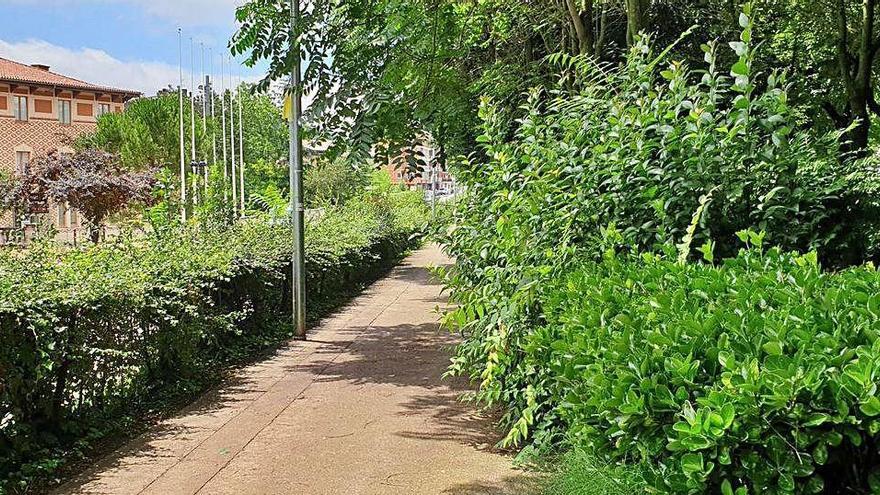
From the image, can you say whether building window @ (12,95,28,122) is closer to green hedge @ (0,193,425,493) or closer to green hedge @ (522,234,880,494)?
green hedge @ (0,193,425,493)

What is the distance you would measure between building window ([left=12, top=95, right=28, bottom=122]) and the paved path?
44253 mm

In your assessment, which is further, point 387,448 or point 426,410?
point 426,410

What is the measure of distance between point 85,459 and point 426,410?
8.42 feet

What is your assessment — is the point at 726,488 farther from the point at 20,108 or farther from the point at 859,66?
the point at 20,108

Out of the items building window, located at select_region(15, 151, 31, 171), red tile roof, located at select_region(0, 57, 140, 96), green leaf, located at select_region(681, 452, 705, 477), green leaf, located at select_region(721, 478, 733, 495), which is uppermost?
red tile roof, located at select_region(0, 57, 140, 96)

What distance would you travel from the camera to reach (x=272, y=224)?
1194cm

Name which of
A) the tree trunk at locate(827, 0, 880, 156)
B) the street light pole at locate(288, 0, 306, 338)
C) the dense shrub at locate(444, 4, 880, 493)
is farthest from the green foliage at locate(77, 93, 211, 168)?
the dense shrub at locate(444, 4, 880, 493)

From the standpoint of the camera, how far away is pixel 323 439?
579 centimetres

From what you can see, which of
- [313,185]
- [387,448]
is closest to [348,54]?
[387,448]

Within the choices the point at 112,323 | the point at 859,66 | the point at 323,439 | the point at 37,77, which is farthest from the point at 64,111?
the point at 323,439

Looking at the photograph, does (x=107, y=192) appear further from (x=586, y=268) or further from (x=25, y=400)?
(x=586, y=268)

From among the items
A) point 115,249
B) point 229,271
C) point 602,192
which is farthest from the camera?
point 229,271

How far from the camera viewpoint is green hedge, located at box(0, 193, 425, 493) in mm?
4906

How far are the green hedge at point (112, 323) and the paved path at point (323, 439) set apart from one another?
40 cm
